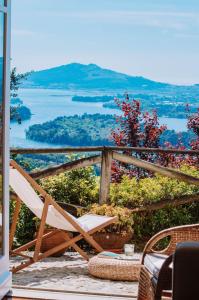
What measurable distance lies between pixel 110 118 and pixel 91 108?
574 mm

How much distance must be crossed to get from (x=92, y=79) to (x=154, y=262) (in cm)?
1184

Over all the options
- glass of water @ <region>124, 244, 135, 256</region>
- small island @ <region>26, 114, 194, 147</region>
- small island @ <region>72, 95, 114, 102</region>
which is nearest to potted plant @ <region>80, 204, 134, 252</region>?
glass of water @ <region>124, 244, 135, 256</region>

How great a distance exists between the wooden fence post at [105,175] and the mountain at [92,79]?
25.8 ft

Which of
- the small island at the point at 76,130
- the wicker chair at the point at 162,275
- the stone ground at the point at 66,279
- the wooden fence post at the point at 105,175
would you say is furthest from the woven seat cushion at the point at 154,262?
the small island at the point at 76,130

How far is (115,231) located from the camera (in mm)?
6117

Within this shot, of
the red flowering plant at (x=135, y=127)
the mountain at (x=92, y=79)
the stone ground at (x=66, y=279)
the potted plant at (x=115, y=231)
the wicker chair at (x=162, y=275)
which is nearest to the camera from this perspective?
the wicker chair at (x=162, y=275)

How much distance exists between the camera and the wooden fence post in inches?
250

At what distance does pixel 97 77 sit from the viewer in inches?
591

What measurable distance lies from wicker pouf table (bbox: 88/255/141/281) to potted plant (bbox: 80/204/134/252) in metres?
0.94

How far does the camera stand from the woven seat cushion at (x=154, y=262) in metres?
3.25

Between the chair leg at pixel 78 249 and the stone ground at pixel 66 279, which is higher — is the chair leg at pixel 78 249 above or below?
above

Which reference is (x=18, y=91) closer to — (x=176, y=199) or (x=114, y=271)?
(x=176, y=199)

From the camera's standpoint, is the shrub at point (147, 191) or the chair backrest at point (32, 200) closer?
the chair backrest at point (32, 200)

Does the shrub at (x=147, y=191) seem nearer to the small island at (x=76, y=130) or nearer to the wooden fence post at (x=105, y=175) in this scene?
the wooden fence post at (x=105, y=175)
